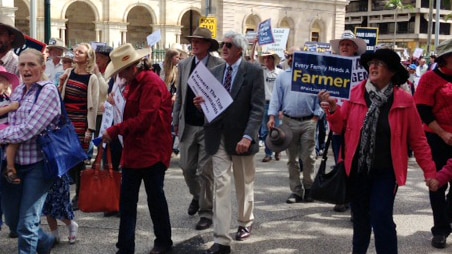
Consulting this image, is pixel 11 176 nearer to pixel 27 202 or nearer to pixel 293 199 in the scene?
pixel 27 202

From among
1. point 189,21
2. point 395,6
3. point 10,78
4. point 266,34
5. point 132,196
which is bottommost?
point 132,196

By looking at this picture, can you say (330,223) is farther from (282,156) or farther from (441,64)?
(282,156)

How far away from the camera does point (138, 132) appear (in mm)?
5020

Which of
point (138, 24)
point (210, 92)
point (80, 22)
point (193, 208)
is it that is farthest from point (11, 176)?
point (138, 24)

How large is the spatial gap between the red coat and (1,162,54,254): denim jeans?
0.70 metres

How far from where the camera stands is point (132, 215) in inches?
201

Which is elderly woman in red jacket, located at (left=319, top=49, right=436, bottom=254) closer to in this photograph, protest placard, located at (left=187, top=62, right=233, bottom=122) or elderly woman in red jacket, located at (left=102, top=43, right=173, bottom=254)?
protest placard, located at (left=187, top=62, right=233, bottom=122)

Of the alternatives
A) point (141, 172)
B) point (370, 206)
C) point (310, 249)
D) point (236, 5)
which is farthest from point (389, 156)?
point (236, 5)

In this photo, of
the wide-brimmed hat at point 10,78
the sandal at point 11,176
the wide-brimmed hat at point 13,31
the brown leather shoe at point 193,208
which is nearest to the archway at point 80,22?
the brown leather shoe at point 193,208

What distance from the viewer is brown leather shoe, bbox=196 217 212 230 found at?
623cm

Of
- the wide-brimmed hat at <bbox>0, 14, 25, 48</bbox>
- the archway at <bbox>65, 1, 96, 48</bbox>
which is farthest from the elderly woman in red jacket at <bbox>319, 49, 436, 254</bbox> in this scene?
the archway at <bbox>65, 1, 96, 48</bbox>

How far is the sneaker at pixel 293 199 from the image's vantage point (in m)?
7.49

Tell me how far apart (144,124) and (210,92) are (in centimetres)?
85

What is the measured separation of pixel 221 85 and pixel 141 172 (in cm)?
110
